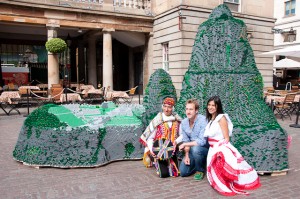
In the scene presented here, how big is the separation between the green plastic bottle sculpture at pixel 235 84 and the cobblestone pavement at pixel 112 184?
0.58 meters

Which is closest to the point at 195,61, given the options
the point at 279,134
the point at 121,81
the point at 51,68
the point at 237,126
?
the point at 237,126

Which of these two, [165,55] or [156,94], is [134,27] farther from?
[156,94]

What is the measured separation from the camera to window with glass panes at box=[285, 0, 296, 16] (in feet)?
108

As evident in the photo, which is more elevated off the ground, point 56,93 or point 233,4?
point 233,4

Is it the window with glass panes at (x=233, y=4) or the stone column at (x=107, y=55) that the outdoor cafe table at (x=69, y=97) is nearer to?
the stone column at (x=107, y=55)

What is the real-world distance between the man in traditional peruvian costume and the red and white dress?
622 millimetres

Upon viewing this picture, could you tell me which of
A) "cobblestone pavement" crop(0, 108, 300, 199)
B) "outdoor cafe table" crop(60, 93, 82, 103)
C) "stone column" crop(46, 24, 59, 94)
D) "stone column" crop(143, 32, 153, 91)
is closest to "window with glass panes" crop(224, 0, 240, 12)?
"stone column" crop(143, 32, 153, 91)

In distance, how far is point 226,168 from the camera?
3.96 meters

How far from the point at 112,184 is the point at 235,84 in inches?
107

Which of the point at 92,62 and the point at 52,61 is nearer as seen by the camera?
the point at 52,61

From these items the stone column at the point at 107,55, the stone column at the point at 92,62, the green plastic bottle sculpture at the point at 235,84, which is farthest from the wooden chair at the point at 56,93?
the green plastic bottle sculpture at the point at 235,84

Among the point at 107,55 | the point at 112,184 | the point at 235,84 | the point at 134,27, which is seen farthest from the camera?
the point at 134,27

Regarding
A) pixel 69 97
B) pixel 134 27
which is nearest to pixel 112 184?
pixel 69 97

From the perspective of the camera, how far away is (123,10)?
16297 mm
